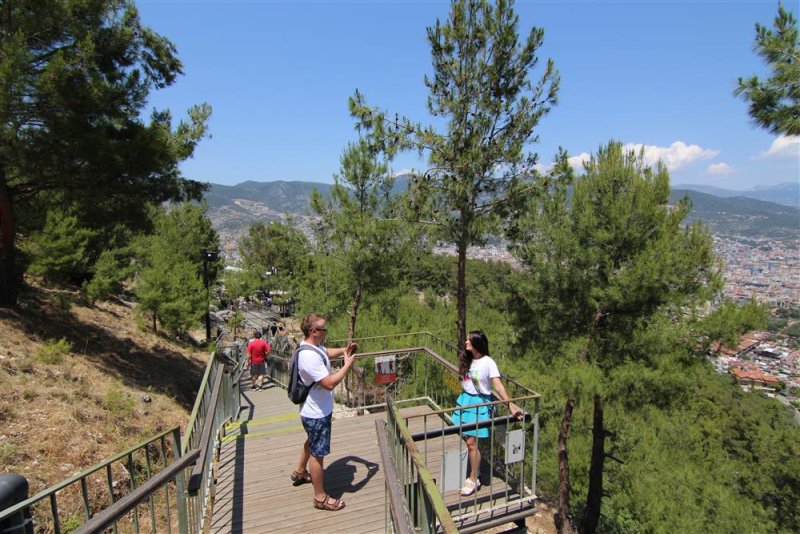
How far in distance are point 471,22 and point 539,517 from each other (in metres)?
12.5

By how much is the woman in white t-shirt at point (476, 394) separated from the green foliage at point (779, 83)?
574 cm

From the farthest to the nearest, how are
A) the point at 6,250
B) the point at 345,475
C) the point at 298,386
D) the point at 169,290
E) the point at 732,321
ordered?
the point at 169,290 < the point at 6,250 < the point at 732,321 < the point at 345,475 < the point at 298,386

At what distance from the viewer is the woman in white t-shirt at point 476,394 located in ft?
13.9

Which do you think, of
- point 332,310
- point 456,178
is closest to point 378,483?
point 456,178

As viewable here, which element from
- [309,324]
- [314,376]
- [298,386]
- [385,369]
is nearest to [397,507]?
[314,376]

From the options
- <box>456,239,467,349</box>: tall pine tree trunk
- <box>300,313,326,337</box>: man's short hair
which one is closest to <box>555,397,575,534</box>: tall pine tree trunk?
<box>456,239,467,349</box>: tall pine tree trunk

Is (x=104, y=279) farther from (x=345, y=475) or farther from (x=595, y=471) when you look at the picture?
(x=595, y=471)

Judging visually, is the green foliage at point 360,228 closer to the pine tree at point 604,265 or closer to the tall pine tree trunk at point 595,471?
the pine tree at point 604,265

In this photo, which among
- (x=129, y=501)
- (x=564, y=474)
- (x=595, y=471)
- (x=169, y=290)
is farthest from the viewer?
(x=169, y=290)

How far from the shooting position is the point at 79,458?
5766 millimetres

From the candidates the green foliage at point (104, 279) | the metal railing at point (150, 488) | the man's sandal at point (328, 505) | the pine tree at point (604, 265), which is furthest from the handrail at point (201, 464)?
the green foliage at point (104, 279)

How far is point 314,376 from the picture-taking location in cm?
382

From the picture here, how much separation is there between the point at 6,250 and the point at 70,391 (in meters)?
4.43

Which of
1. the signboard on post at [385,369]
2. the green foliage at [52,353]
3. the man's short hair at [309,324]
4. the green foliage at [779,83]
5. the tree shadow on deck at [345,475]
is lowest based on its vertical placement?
the tree shadow on deck at [345,475]
